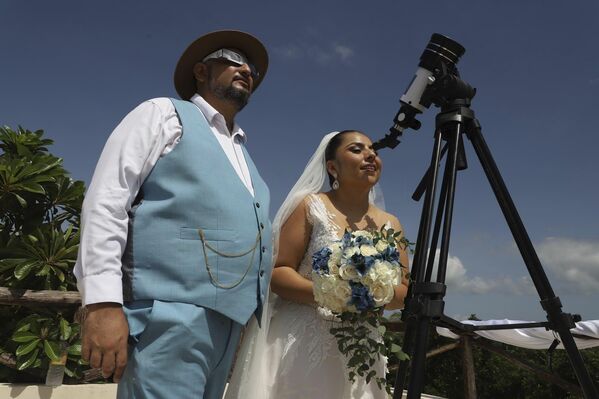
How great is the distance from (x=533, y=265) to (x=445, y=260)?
1.61 ft

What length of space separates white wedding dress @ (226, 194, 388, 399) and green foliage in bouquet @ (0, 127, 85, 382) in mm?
3102

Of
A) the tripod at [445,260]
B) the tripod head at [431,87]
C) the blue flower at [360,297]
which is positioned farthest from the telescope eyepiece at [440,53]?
the blue flower at [360,297]

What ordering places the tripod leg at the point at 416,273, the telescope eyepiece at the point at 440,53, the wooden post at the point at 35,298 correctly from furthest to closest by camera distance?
the wooden post at the point at 35,298, the telescope eyepiece at the point at 440,53, the tripod leg at the point at 416,273

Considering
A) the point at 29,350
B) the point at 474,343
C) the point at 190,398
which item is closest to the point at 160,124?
the point at 190,398

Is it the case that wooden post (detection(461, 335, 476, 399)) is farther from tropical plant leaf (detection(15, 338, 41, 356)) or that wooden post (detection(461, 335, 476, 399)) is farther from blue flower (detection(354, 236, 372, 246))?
tropical plant leaf (detection(15, 338, 41, 356))

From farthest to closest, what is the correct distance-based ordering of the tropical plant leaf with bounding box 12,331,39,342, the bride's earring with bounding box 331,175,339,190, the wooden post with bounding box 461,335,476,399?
the wooden post with bounding box 461,335,476,399, the tropical plant leaf with bounding box 12,331,39,342, the bride's earring with bounding box 331,175,339,190

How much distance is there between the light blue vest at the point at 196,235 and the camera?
1.39m

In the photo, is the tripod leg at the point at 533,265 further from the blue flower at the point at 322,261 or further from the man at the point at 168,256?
the man at the point at 168,256

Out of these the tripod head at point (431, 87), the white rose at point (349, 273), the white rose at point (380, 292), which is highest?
the tripod head at point (431, 87)

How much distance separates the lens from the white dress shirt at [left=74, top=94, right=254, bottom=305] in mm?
1285

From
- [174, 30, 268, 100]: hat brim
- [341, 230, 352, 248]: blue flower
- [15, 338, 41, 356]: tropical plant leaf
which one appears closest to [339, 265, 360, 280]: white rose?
[341, 230, 352, 248]: blue flower

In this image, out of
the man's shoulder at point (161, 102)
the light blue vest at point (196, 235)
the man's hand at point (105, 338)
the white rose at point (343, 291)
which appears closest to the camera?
the man's hand at point (105, 338)

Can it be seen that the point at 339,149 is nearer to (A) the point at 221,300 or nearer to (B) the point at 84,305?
(A) the point at 221,300

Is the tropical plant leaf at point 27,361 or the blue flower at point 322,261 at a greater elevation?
the blue flower at point 322,261
